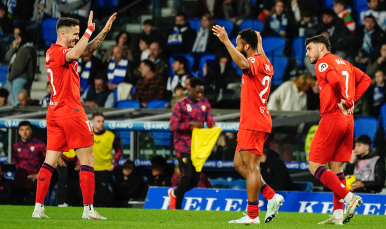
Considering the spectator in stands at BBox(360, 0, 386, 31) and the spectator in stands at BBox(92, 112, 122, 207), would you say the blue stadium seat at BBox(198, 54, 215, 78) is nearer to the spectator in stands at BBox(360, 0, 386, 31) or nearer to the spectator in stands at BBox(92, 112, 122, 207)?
the spectator in stands at BBox(360, 0, 386, 31)

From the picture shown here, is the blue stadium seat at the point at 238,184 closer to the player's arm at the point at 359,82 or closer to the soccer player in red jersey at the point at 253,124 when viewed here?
the soccer player in red jersey at the point at 253,124

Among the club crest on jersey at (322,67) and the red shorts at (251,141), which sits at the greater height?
the club crest on jersey at (322,67)

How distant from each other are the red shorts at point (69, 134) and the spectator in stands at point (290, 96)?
21.3 ft

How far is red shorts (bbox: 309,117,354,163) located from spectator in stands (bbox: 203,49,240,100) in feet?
21.4

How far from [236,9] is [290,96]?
140 inches

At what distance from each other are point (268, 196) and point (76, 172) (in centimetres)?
524

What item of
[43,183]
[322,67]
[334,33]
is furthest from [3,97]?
[322,67]

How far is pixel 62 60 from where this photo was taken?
23.2 ft

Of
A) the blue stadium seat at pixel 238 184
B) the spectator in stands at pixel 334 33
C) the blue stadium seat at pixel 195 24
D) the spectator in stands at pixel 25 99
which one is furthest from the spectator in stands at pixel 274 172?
the spectator in stands at pixel 25 99

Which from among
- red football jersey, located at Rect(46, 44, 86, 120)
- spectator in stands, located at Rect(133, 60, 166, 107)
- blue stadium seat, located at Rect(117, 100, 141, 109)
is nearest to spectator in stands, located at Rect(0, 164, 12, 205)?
blue stadium seat, located at Rect(117, 100, 141, 109)

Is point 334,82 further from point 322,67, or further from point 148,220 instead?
point 148,220

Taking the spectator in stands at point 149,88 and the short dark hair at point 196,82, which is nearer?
the short dark hair at point 196,82

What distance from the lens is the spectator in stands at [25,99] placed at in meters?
14.1

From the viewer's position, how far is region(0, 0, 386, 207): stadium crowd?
37.8 ft
